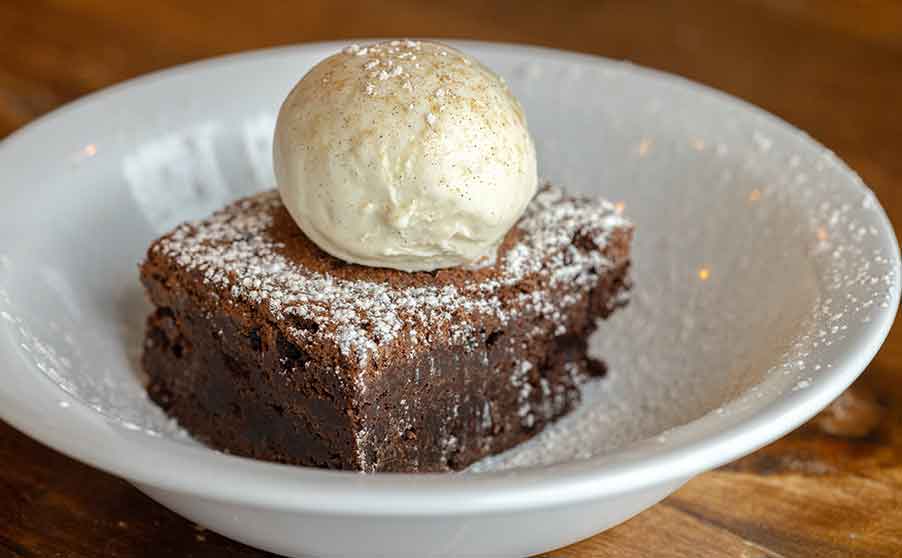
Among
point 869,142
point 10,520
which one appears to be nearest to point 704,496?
point 10,520

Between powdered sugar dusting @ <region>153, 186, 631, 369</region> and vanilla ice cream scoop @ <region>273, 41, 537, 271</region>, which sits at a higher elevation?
vanilla ice cream scoop @ <region>273, 41, 537, 271</region>

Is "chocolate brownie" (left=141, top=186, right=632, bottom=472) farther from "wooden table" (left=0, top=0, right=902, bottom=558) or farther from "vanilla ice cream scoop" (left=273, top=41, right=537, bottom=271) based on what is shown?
"wooden table" (left=0, top=0, right=902, bottom=558)

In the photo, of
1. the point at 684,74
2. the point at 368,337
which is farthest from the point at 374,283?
the point at 684,74

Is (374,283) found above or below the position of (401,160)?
below

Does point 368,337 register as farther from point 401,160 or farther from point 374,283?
point 401,160

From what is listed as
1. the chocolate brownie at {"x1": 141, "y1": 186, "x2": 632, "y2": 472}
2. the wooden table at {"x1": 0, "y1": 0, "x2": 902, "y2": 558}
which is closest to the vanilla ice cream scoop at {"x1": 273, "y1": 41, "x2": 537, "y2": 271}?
the chocolate brownie at {"x1": 141, "y1": 186, "x2": 632, "y2": 472}

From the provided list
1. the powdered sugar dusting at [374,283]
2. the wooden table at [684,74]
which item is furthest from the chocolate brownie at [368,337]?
the wooden table at [684,74]
